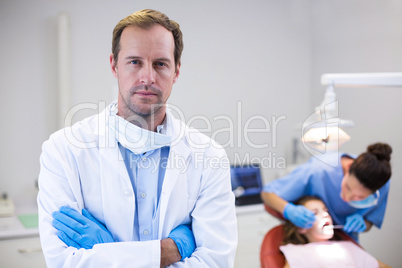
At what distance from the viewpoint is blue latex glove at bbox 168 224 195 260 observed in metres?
1.47

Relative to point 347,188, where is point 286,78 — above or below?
above

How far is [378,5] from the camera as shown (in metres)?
2.53

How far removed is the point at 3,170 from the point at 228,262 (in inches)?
61.6

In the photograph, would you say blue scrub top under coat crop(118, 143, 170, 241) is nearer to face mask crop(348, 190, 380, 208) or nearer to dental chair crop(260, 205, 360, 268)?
dental chair crop(260, 205, 360, 268)

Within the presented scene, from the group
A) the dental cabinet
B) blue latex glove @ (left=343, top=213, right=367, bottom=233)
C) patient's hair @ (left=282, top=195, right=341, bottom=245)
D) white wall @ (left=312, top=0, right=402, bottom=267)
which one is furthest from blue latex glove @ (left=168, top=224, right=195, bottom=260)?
white wall @ (left=312, top=0, right=402, bottom=267)

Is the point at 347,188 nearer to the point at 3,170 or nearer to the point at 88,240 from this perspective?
the point at 88,240

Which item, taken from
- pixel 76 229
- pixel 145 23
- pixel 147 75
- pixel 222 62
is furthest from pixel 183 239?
pixel 222 62

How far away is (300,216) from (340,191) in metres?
0.27

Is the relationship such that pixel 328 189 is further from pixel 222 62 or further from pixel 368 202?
pixel 222 62

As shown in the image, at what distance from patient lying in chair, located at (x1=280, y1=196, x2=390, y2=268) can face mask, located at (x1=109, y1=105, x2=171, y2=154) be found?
0.93m

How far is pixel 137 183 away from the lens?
1588 millimetres

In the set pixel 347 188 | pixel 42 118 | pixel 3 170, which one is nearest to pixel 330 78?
pixel 347 188

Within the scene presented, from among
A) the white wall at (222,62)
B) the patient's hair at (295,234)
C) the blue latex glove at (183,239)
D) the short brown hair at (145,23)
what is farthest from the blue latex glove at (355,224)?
the short brown hair at (145,23)

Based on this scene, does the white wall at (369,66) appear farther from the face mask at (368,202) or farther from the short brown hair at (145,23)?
the short brown hair at (145,23)
